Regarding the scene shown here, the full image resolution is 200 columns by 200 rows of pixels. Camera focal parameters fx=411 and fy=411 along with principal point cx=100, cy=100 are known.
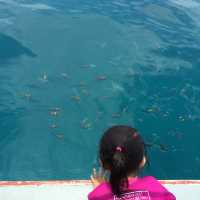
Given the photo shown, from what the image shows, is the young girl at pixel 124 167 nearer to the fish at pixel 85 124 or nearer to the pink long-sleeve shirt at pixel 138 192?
A: the pink long-sleeve shirt at pixel 138 192

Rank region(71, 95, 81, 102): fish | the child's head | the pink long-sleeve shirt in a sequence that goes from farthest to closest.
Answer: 1. region(71, 95, 81, 102): fish
2. the pink long-sleeve shirt
3. the child's head

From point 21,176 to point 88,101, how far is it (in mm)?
2183

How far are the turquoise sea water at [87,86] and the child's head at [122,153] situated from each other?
4.14m

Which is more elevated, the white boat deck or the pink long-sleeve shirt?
the pink long-sleeve shirt

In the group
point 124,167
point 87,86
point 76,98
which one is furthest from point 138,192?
point 87,86

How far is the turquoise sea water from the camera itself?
6957 mm

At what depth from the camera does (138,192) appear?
2605mm

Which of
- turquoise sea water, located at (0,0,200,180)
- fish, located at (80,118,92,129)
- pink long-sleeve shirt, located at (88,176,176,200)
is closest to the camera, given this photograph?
pink long-sleeve shirt, located at (88,176,176,200)

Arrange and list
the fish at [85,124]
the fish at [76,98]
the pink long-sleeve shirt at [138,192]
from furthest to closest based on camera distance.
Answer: the fish at [76,98] → the fish at [85,124] → the pink long-sleeve shirt at [138,192]

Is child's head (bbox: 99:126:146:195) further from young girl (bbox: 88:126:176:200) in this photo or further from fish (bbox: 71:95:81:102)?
fish (bbox: 71:95:81:102)

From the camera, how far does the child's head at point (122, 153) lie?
2.46m

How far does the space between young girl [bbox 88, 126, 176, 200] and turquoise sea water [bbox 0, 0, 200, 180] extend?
4034mm

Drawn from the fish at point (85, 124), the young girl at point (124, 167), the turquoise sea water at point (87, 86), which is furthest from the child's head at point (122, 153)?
the fish at point (85, 124)

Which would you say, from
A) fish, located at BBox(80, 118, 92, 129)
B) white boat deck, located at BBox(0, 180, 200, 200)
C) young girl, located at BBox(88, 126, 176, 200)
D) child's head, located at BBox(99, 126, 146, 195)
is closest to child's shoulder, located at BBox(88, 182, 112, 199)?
young girl, located at BBox(88, 126, 176, 200)
